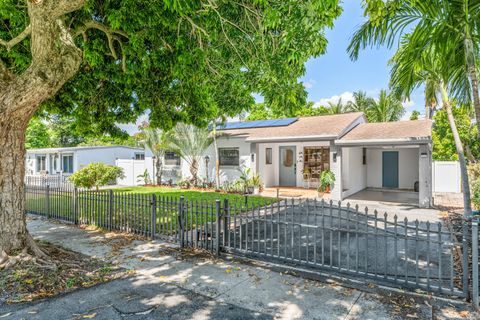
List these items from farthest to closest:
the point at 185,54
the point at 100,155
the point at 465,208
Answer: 1. the point at 100,155
2. the point at 465,208
3. the point at 185,54

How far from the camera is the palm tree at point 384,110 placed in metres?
28.8

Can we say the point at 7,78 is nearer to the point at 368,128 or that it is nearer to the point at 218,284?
the point at 218,284

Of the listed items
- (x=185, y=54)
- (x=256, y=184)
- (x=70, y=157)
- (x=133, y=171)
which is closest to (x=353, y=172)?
(x=256, y=184)

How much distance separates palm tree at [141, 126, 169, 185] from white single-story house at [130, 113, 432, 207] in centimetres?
90

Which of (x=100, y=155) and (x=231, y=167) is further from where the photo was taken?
(x=100, y=155)

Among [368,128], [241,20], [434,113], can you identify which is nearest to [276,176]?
Result: [368,128]

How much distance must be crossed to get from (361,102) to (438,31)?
27.8m

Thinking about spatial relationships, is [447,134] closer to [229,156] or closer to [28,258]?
[229,156]

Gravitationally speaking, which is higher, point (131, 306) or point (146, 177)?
point (146, 177)

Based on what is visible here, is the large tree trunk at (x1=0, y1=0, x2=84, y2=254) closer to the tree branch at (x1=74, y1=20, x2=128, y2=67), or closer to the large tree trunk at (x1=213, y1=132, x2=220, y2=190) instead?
the tree branch at (x1=74, y1=20, x2=128, y2=67)

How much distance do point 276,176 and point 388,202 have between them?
21.8ft

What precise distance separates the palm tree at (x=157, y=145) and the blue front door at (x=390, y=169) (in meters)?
14.2

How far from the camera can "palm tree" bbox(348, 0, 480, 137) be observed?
489 centimetres

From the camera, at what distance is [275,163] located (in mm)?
17828
